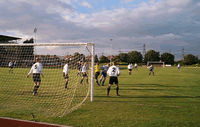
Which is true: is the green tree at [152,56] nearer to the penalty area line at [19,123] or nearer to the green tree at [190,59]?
the green tree at [190,59]

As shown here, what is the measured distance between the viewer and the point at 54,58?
8.25 metres

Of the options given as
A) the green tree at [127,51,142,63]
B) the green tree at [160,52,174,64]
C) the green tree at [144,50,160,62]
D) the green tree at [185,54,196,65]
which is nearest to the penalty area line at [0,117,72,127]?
the green tree at [185,54,196,65]

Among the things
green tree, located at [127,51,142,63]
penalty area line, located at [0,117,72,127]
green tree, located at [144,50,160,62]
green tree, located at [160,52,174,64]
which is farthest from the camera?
green tree, located at [127,51,142,63]

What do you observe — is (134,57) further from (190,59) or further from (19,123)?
(19,123)

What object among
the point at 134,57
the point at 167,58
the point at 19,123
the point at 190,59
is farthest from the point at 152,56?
the point at 19,123

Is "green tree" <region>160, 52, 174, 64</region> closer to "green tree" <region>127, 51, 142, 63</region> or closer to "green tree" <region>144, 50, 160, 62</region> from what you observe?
"green tree" <region>144, 50, 160, 62</region>

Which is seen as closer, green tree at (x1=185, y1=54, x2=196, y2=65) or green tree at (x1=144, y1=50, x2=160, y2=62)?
green tree at (x1=185, y1=54, x2=196, y2=65)

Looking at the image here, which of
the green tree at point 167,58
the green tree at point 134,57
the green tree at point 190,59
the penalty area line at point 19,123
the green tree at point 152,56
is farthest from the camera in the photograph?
the green tree at point 134,57

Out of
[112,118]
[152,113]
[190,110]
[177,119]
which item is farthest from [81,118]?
[190,110]

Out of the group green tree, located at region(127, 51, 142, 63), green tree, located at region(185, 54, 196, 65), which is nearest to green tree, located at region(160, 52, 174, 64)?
green tree, located at region(185, 54, 196, 65)

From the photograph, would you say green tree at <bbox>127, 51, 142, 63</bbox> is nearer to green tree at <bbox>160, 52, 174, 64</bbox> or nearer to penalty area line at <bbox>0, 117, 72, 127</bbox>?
green tree at <bbox>160, 52, 174, 64</bbox>

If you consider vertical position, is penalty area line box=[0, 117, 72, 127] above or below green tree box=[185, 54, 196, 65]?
below

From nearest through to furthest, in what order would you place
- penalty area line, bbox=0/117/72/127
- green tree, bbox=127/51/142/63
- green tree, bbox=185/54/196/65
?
penalty area line, bbox=0/117/72/127
green tree, bbox=185/54/196/65
green tree, bbox=127/51/142/63

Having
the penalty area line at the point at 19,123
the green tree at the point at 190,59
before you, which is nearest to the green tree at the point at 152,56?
the green tree at the point at 190,59
